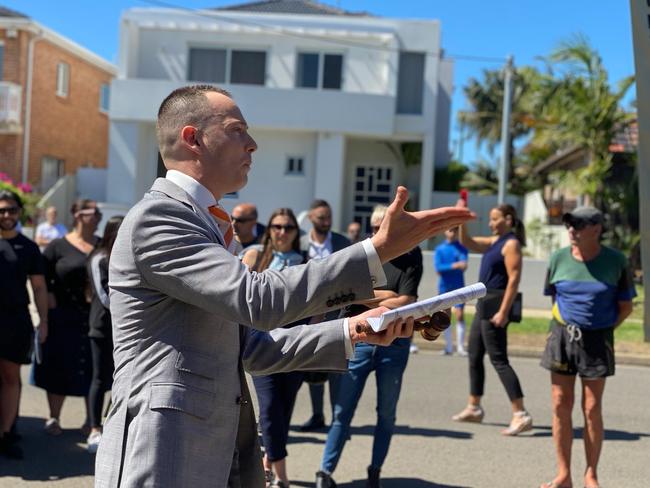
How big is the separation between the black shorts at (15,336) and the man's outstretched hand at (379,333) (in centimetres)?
446

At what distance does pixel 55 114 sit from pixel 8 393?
26280 millimetres

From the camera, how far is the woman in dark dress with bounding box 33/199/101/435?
6.65 m

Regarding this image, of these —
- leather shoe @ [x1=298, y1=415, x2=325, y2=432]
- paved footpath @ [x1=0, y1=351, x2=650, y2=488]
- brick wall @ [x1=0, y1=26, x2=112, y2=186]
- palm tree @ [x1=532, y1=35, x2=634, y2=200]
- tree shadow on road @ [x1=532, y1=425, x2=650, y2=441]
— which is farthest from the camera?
brick wall @ [x1=0, y1=26, x2=112, y2=186]

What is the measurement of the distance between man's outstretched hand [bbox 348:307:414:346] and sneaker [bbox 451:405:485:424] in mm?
5409

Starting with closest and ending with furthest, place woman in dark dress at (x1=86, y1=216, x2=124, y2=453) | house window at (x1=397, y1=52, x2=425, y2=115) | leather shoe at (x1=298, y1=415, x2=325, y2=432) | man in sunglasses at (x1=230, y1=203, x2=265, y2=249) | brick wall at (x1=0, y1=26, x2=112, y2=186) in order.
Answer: woman in dark dress at (x1=86, y1=216, x2=124, y2=453)
leather shoe at (x1=298, y1=415, x2=325, y2=432)
man in sunglasses at (x1=230, y1=203, x2=265, y2=249)
house window at (x1=397, y1=52, x2=425, y2=115)
brick wall at (x1=0, y1=26, x2=112, y2=186)

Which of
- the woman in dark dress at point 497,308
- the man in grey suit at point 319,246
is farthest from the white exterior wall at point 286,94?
the woman in dark dress at point 497,308

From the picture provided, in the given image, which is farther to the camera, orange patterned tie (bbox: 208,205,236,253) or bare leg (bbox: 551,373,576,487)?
bare leg (bbox: 551,373,576,487)

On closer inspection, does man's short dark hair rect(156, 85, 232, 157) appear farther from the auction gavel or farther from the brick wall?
the brick wall

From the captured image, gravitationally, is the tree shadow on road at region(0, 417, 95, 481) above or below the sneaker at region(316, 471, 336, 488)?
below

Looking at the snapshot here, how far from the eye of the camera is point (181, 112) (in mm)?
2250

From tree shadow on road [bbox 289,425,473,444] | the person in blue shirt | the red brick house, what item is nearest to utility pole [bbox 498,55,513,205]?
the person in blue shirt

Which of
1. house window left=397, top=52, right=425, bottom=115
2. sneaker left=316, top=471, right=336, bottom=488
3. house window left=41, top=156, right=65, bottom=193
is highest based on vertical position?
house window left=397, top=52, right=425, bottom=115

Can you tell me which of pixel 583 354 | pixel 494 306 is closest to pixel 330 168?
pixel 494 306

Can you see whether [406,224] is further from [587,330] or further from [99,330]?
[99,330]
